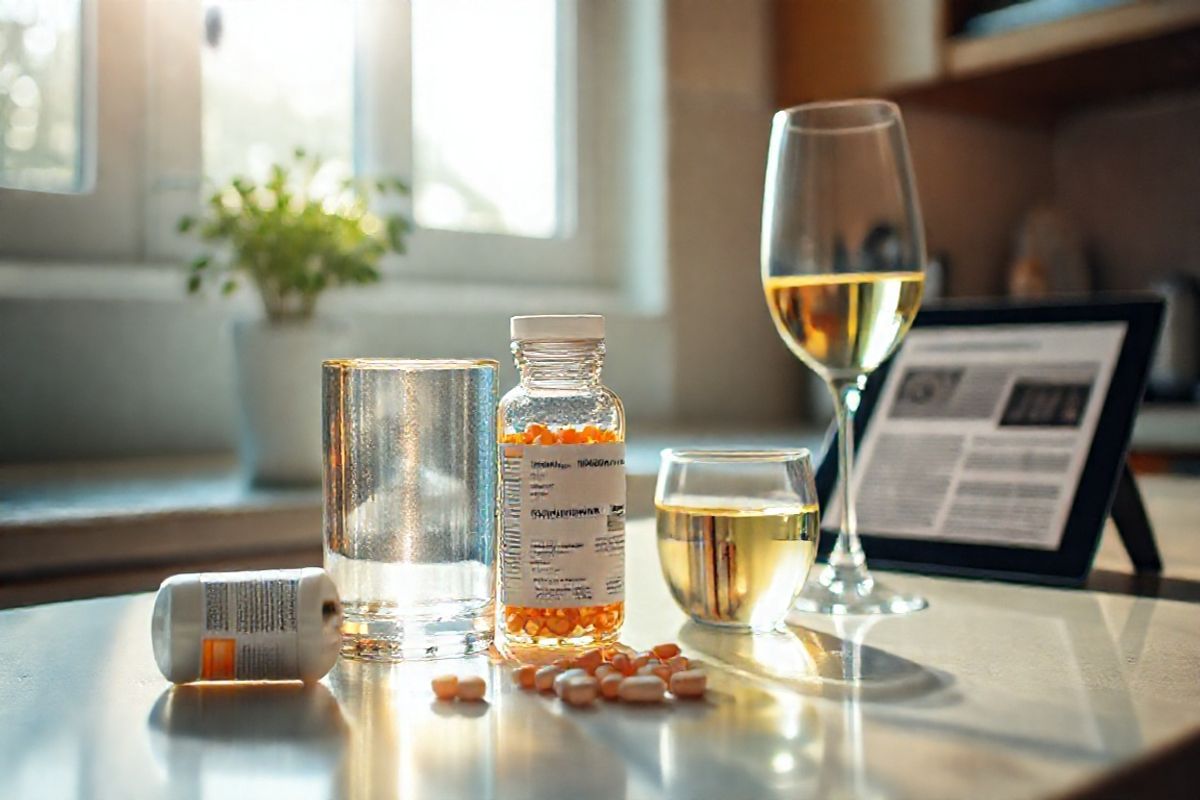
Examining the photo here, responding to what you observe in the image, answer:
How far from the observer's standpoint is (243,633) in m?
0.50

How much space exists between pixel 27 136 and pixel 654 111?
1059mm

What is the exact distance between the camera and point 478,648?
1.88ft

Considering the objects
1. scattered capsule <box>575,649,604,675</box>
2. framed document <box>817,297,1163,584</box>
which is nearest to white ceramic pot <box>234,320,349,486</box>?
framed document <box>817,297,1163,584</box>

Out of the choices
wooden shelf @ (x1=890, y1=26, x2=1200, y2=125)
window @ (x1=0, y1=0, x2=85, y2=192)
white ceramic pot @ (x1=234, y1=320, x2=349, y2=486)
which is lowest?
white ceramic pot @ (x1=234, y1=320, x2=349, y2=486)

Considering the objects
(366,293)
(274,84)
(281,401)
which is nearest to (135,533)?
(281,401)

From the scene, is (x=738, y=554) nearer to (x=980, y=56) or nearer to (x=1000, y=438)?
(x=1000, y=438)

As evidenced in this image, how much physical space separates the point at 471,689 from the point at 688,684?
85 millimetres

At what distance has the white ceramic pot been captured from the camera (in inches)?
52.7

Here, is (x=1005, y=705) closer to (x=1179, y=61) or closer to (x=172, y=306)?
(x=172, y=306)

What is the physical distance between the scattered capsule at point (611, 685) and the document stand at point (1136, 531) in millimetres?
442

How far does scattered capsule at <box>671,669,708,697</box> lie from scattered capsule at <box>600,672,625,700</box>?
0.02 metres

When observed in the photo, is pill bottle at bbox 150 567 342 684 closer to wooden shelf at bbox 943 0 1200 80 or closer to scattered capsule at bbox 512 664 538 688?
scattered capsule at bbox 512 664 538 688

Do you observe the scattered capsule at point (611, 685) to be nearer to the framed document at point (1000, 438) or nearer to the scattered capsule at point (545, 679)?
the scattered capsule at point (545, 679)

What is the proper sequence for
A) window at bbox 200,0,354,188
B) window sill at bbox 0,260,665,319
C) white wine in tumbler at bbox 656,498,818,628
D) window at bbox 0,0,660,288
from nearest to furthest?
white wine in tumbler at bbox 656,498,818,628, window sill at bbox 0,260,665,319, window at bbox 0,0,660,288, window at bbox 200,0,354,188
